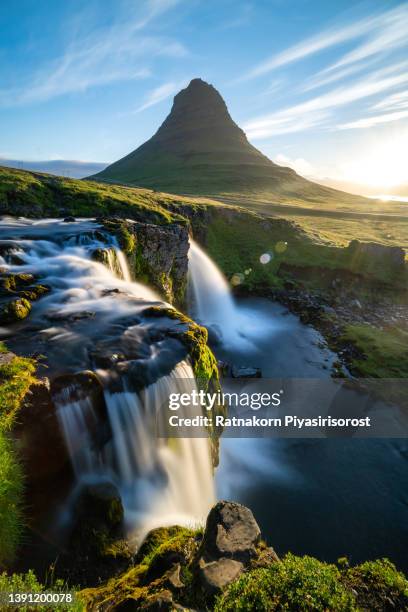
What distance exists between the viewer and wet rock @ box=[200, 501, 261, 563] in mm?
7859

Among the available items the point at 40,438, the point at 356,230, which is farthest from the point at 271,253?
the point at 40,438

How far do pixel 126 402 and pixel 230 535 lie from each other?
5.86 metres

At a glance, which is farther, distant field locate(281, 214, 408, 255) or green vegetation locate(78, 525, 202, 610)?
distant field locate(281, 214, 408, 255)

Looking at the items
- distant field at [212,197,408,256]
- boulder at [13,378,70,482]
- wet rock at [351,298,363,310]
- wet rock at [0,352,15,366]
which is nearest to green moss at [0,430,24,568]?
boulder at [13,378,70,482]

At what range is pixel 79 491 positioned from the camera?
1066cm

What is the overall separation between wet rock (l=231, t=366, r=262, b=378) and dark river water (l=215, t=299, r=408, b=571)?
24.1 ft

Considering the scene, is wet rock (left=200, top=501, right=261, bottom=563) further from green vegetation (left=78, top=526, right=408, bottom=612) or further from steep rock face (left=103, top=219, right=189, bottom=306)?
steep rock face (left=103, top=219, right=189, bottom=306)

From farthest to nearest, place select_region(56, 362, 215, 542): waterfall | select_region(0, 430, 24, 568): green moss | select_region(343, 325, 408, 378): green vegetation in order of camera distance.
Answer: select_region(343, 325, 408, 378): green vegetation
select_region(56, 362, 215, 542): waterfall
select_region(0, 430, 24, 568): green moss

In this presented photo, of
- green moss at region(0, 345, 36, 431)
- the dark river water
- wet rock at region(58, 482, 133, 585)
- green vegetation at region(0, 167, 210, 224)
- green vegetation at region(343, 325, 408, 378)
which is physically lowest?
the dark river water

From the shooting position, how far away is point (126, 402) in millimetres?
12336

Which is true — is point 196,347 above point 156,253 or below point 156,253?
below

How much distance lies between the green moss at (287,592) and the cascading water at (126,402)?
627 cm

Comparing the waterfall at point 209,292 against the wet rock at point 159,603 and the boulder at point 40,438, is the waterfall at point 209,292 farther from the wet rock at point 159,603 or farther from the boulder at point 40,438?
the wet rock at point 159,603

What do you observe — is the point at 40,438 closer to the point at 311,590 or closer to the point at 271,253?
the point at 311,590
